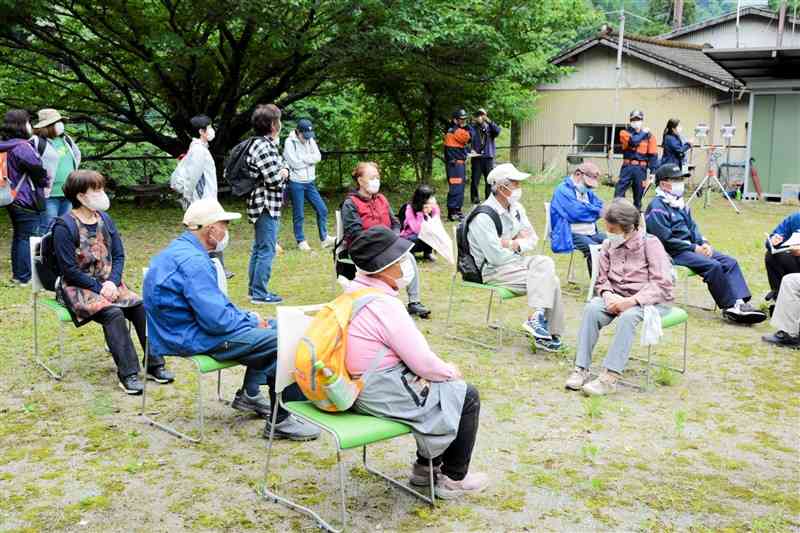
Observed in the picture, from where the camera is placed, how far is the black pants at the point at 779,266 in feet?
26.8

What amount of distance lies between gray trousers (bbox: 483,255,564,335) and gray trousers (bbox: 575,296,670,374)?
583mm

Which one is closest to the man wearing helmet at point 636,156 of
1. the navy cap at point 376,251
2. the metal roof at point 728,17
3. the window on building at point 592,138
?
the window on building at point 592,138

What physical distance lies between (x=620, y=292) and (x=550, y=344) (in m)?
0.99

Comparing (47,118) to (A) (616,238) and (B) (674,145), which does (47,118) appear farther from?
(B) (674,145)

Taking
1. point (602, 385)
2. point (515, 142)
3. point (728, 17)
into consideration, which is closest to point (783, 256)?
point (602, 385)

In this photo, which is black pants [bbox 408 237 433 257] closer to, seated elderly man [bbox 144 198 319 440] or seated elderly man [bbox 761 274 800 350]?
seated elderly man [bbox 761 274 800 350]

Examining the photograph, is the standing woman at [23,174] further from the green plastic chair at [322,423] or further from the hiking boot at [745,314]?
the hiking boot at [745,314]

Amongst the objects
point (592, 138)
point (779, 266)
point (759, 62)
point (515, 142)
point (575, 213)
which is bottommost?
point (779, 266)

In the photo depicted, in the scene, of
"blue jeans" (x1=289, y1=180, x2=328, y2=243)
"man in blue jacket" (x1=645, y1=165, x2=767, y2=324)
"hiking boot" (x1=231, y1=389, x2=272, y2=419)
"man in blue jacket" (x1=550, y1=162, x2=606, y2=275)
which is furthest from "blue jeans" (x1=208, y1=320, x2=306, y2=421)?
"blue jeans" (x1=289, y1=180, x2=328, y2=243)

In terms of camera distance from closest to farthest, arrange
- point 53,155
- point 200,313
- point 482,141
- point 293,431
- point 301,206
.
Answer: point 200,313 < point 293,431 < point 53,155 < point 301,206 < point 482,141

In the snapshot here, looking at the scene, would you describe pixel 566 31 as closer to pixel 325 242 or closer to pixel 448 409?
pixel 325 242

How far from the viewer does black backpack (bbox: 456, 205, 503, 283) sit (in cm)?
716

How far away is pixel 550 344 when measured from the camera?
720 cm

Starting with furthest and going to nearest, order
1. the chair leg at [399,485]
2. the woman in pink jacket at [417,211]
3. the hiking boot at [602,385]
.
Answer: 1. the woman in pink jacket at [417,211]
2. the hiking boot at [602,385]
3. the chair leg at [399,485]
